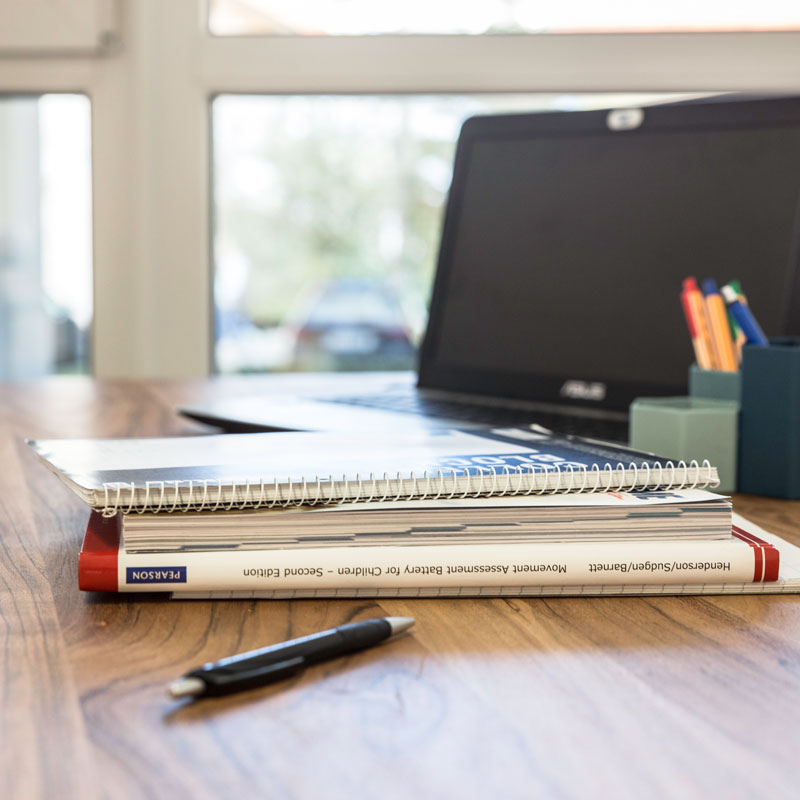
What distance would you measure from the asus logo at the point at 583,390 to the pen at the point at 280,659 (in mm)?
591

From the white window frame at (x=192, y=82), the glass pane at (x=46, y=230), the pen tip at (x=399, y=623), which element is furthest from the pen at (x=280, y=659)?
the glass pane at (x=46, y=230)

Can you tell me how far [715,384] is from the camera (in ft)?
2.29

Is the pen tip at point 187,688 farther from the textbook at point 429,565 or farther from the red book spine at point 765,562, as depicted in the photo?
the red book spine at point 765,562

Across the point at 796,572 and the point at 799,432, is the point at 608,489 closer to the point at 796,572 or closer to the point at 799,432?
the point at 796,572

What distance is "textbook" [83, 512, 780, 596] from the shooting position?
41 cm

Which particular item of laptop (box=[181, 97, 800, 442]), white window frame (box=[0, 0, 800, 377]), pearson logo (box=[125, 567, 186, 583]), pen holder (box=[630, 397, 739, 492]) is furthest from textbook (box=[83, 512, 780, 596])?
white window frame (box=[0, 0, 800, 377])

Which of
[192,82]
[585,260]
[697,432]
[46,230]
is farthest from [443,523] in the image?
[46,230]

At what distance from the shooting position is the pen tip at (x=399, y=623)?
380 millimetres

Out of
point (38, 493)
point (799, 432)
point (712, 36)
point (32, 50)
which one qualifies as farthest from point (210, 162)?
point (799, 432)

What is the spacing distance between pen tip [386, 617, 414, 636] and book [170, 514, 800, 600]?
0.14ft

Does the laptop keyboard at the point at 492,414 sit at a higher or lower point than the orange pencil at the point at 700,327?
lower

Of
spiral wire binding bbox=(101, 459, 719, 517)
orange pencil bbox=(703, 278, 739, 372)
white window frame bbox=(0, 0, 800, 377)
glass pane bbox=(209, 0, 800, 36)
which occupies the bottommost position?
spiral wire binding bbox=(101, 459, 719, 517)

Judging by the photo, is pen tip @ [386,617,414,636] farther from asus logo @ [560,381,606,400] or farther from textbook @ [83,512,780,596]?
asus logo @ [560,381,606,400]

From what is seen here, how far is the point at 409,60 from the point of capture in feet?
5.93
